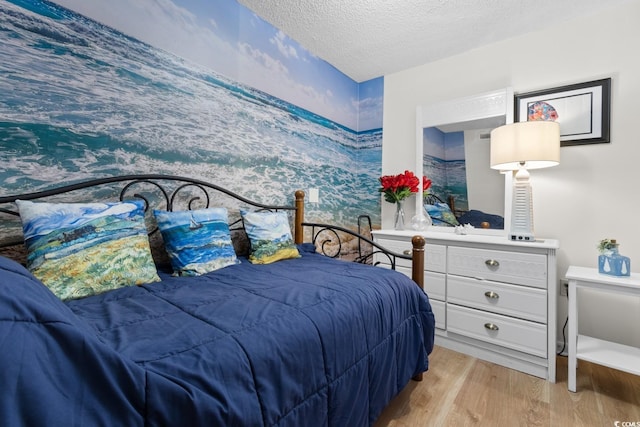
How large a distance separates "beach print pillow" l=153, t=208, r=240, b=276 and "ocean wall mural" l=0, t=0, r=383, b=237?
0.35 metres

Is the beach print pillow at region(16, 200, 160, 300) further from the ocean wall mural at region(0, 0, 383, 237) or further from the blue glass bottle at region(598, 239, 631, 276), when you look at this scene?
the blue glass bottle at region(598, 239, 631, 276)

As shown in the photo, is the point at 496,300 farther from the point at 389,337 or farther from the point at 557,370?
the point at 389,337

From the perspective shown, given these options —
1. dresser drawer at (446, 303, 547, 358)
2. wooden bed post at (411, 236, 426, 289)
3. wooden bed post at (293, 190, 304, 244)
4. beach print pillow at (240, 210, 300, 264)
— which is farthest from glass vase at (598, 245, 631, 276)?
wooden bed post at (293, 190, 304, 244)

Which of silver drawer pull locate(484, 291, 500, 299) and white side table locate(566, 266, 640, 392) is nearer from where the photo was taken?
white side table locate(566, 266, 640, 392)

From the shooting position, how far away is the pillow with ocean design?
2.46 meters

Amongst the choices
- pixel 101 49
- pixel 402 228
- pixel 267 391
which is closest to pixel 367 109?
pixel 402 228

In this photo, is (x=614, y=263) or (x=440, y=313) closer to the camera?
(x=614, y=263)

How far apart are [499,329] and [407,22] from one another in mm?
2143

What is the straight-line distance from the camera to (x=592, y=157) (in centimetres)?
192

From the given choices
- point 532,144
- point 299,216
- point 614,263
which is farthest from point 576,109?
point 299,216

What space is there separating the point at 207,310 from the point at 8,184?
1.00m

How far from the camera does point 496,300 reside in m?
1.88

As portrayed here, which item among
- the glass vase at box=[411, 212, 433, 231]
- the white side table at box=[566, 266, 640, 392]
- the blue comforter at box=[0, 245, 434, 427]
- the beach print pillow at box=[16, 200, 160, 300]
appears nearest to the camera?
the blue comforter at box=[0, 245, 434, 427]

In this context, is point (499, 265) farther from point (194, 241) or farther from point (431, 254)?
point (194, 241)
